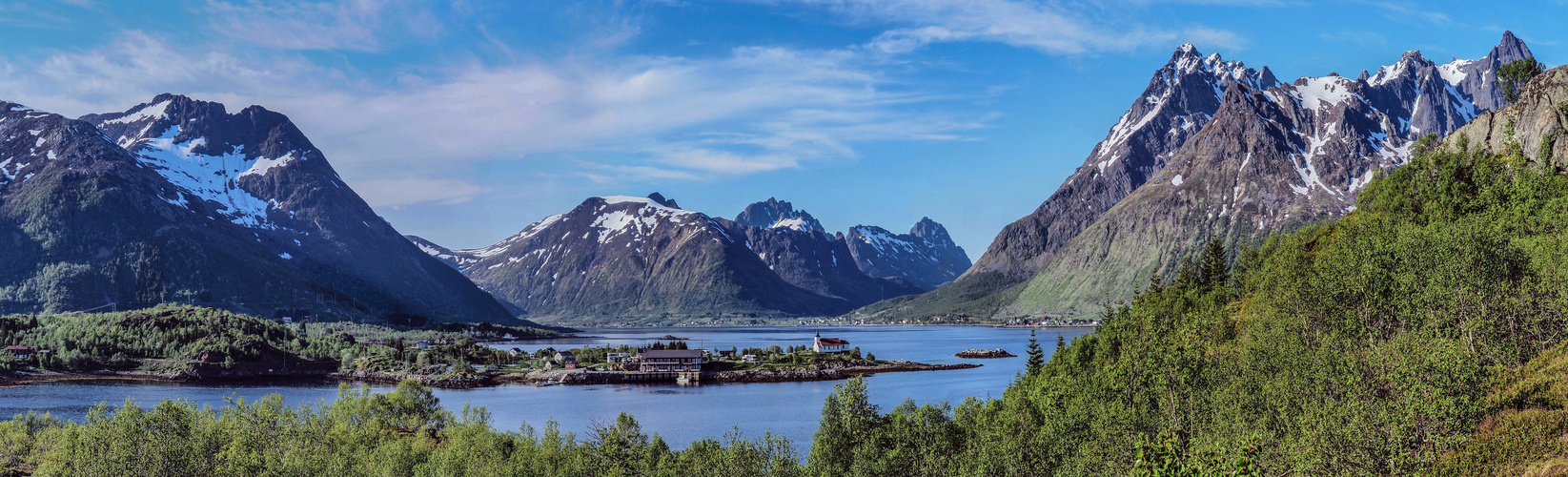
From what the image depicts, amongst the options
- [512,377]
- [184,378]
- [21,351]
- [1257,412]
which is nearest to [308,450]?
[1257,412]

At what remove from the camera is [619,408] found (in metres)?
138

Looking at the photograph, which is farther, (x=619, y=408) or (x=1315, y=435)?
(x=619, y=408)

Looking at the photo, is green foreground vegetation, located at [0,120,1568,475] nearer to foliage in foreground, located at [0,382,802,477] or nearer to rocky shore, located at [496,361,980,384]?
foliage in foreground, located at [0,382,802,477]

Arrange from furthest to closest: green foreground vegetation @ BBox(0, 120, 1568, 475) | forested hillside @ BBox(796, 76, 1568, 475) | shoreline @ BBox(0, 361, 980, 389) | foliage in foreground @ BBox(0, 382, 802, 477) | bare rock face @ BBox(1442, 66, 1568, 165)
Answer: shoreline @ BBox(0, 361, 980, 389) < bare rock face @ BBox(1442, 66, 1568, 165) < foliage in foreground @ BBox(0, 382, 802, 477) < green foreground vegetation @ BBox(0, 120, 1568, 475) < forested hillside @ BBox(796, 76, 1568, 475)

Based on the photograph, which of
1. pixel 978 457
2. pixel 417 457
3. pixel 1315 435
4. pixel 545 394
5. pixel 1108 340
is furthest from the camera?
pixel 545 394

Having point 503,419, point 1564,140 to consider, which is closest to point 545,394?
point 503,419

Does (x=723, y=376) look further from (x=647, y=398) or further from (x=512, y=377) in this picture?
(x=512, y=377)

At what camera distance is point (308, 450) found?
66.9 meters

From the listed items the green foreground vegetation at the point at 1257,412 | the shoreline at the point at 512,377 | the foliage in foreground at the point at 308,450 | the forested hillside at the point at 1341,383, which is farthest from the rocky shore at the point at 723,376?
the forested hillside at the point at 1341,383

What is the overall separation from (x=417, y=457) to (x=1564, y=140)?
11543 cm

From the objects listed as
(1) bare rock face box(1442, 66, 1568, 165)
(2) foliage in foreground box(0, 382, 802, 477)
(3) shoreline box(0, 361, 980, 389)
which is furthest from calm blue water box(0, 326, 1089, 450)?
(1) bare rock face box(1442, 66, 1568, 165)

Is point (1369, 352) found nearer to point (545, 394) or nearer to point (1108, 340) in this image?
point (1108, 340)

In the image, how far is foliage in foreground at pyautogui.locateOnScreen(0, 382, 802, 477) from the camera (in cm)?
5622

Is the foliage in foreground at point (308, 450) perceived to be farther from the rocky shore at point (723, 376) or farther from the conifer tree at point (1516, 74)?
the conifer tree at point (1516, 74)
